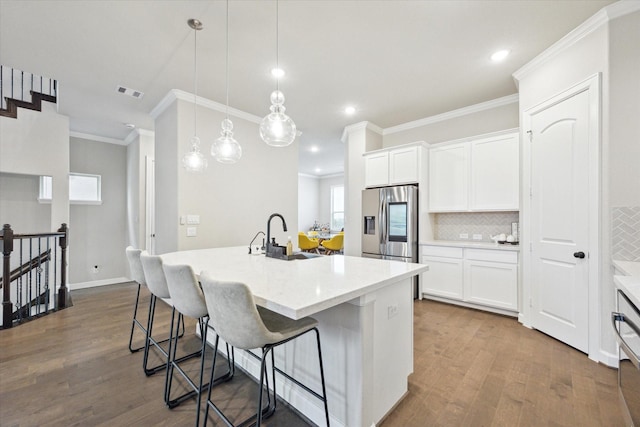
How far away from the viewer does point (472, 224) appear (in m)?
4.11

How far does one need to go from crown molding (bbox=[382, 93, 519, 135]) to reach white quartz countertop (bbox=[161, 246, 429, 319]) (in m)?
3.27

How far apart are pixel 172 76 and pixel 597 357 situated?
4.93 meters

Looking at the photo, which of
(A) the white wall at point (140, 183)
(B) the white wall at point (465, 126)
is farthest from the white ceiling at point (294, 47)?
(A) the white wall at point (140, 183)

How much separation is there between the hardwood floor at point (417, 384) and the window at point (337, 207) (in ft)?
23.3

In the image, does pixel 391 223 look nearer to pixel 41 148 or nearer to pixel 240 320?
pixel 240 320

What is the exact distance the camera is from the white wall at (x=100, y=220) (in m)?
5.05

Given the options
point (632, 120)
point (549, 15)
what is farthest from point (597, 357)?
point (549, 15)

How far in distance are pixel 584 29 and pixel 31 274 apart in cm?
680

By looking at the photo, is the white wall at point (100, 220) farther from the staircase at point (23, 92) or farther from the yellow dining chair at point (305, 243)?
the yellow dining chair at point (305, 243)

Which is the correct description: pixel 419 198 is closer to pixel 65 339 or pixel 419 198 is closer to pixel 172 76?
pixel 172 76

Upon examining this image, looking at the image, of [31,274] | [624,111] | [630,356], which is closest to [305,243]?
[31,274]

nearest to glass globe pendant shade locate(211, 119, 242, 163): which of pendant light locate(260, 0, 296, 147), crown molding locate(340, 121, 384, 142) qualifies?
pendant light locate(260, 0, 296, 147)

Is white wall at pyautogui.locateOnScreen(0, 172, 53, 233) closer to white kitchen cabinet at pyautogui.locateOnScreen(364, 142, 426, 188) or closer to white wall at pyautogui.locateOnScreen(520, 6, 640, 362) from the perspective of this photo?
white kitchen cabinet at pyautogui.locateOnScreen(364, 142, 426, 188)

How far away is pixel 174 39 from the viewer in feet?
8.27
